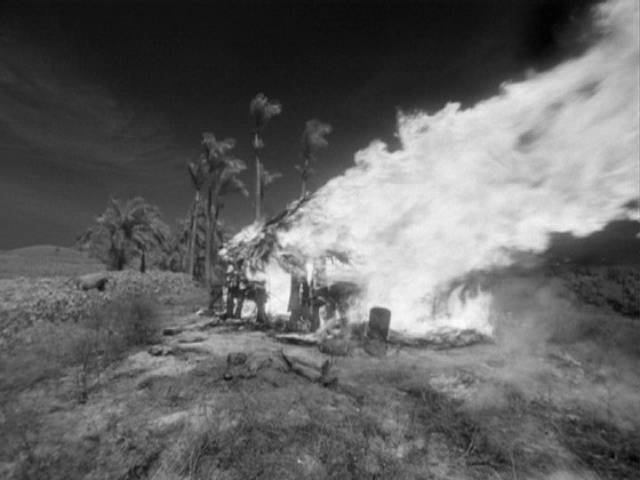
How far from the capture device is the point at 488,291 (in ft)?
32.9

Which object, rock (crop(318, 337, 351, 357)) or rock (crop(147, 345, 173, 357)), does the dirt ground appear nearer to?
rock (crop(147, 345, 173, 357))

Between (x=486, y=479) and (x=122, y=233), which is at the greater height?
(x=122, y=233)

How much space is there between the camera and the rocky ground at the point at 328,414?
344 cm

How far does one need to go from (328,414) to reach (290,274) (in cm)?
649

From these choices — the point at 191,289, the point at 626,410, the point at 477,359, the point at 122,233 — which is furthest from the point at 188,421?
the point at 122,233

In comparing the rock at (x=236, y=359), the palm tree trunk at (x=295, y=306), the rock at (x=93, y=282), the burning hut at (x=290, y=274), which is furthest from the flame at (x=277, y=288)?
the rock at (x=93, y=282)

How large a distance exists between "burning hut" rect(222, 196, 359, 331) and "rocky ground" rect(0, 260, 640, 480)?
2141 mm

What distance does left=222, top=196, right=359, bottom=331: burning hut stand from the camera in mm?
9789

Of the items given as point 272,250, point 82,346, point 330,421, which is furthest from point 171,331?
point 330,421

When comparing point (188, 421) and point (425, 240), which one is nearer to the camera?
point (188, 421)

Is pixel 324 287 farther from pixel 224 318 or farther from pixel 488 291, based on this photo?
pixel 488 291

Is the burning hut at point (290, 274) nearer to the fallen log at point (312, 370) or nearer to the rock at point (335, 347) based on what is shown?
the rock at point (335, 347)

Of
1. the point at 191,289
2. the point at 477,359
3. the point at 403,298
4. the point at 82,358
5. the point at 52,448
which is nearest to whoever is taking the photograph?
the point at 52,448

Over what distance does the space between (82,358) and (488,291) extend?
12.4 meters
